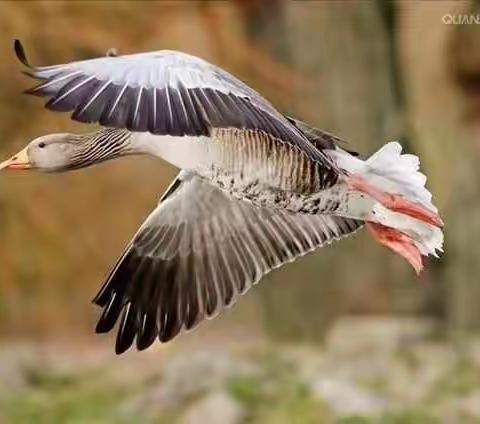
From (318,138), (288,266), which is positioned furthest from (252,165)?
(288,266)

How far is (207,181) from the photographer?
6.57 ft

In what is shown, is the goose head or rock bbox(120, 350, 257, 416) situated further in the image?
rock bbox(120, 350, 257, 416)

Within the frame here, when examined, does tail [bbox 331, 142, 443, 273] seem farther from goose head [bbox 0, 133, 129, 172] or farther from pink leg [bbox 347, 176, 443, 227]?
goose head [bbox 0, 133, 129, 172]

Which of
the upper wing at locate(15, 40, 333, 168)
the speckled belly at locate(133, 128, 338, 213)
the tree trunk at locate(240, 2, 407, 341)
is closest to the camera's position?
the upper wing at locate(15, 40, 333, 168)

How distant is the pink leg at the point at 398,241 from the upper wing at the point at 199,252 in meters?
0.12

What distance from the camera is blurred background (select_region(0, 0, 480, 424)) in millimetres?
4242

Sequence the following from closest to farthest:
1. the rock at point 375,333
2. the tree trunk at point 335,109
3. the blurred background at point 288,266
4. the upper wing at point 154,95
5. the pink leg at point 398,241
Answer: the upper wing at point 154,95
the pink leg at point 398,241
the blurred background at point 288,266
the rock at point 375,333
the tree trunk at point 335,109

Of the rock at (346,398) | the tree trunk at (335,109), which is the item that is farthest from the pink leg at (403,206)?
the tree trunk at (335,109)

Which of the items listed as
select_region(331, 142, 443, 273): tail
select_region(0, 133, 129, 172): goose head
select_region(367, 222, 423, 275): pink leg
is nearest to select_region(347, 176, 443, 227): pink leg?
select_region(331, 142, 443, 273): tail

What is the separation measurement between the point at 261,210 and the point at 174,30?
2370 millimetres

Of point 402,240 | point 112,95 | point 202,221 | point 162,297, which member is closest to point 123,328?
point 162,297

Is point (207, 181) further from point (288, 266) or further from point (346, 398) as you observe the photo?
point (288, 266)

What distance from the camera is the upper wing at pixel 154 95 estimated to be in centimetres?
164

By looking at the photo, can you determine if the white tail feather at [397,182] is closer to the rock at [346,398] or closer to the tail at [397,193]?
the tail at [397,193]
